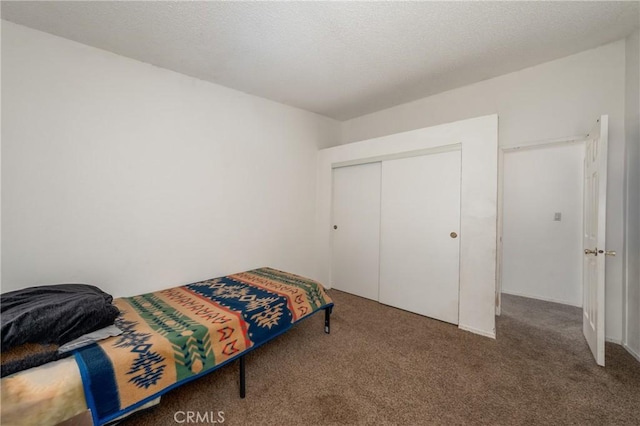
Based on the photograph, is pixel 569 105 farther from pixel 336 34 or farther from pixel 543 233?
pixel 336 34

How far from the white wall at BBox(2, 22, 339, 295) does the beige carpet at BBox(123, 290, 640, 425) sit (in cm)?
124

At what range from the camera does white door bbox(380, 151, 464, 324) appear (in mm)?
2703

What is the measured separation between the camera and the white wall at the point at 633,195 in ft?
6.68

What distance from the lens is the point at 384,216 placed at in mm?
3248

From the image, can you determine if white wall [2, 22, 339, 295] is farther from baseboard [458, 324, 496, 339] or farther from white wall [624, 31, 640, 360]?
white wall [624, 31, 640, 360]

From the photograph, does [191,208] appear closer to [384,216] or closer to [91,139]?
[91,139]

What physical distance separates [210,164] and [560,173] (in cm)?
443

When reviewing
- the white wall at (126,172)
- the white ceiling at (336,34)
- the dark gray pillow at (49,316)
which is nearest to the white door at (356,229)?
the white wall at (126,172)

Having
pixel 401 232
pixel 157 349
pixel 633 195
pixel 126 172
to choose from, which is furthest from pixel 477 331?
pixel 126 172

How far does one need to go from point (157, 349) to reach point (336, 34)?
2450 millimetres

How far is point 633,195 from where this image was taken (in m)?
2.10

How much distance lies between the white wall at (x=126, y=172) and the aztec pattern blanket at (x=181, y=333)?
459 millimetres

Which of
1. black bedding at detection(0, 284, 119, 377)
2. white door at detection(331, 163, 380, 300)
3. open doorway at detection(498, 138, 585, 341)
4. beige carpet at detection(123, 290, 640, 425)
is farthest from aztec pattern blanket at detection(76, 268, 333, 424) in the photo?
open doorway at detection(498, 138, 585, 341)

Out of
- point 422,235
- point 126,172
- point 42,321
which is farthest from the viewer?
point 422,235
